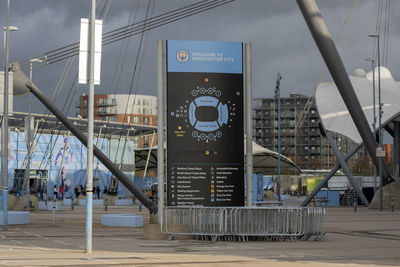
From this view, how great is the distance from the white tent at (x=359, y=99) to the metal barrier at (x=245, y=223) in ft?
146

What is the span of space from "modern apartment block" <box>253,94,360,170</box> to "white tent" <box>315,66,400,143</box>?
99.1 meters

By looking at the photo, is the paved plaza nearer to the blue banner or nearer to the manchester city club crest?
the blue banner

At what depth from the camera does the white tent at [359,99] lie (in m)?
65.9

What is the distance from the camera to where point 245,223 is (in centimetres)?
2047

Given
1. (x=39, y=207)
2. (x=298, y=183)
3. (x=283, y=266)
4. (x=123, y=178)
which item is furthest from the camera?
(x=298, y=183)

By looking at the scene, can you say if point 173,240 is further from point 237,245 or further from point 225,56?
Result: point 225,56

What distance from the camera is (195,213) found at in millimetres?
20359

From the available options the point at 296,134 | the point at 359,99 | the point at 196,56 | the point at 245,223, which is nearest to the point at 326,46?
the point at 196,56

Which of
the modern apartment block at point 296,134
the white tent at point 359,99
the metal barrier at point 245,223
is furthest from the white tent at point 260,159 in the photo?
the modern apartment block at point 296,134

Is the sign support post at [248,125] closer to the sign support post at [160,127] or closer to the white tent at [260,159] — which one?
the sign support post at [160,127]

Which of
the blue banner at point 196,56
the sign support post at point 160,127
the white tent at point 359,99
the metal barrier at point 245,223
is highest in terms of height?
the white tent at point 359,99

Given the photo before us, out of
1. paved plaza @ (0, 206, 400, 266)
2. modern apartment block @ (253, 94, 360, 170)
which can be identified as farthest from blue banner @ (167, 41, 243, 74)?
modern apartment block @ (253, 94, 360, 170)

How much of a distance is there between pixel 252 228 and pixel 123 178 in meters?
6.12

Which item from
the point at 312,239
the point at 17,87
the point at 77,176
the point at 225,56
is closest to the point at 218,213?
the point at 312,239
